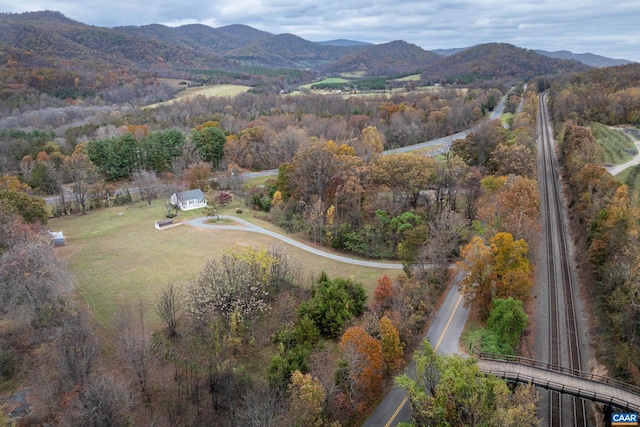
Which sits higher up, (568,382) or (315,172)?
(315,172)

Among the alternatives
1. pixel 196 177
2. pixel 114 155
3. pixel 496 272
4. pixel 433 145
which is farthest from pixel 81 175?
pixel 433 145

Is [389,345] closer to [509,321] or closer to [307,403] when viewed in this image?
[307,403]

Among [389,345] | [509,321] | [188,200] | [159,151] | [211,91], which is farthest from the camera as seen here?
[211,91]

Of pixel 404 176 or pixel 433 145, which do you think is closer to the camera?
pixel 404 176

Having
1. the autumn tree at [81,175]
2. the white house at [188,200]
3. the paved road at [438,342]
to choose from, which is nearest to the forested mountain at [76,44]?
the autumn tree at [81,175]

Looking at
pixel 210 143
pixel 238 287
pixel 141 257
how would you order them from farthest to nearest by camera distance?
pixel 210 143 < pixel 141 257 < pixel 238 287

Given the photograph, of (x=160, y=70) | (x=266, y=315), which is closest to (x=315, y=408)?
(x=266, y=315)

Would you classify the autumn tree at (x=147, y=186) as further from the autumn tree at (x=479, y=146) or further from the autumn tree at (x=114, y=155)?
the autumn tree at (x=479, y=146)
